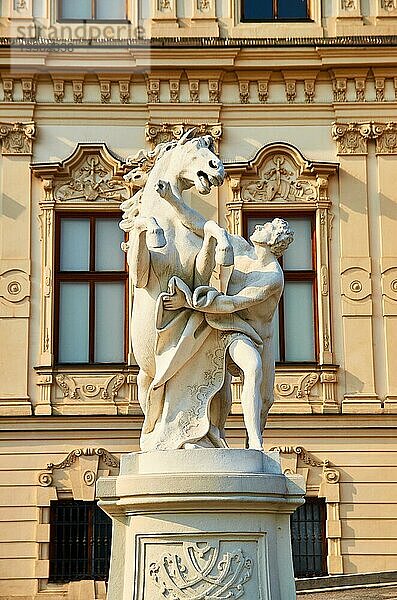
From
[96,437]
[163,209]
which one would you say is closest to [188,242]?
[163,209]

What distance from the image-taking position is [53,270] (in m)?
15.7

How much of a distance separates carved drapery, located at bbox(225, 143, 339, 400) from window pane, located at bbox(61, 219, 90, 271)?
6.60 feet

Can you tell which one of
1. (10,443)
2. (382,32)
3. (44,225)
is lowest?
(10,443)

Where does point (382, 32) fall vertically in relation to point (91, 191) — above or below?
above

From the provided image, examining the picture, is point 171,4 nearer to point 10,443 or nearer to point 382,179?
point 382,179

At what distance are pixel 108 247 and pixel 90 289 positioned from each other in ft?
2.12

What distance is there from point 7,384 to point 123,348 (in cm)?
163

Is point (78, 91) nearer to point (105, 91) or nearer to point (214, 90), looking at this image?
point (105, 91)

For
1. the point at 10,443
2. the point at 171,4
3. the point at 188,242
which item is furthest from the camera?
the point at 171,4

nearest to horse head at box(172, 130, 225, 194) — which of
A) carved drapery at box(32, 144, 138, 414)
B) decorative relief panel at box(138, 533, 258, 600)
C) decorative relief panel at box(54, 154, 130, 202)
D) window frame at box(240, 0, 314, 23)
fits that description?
decorative relief panel at box(138, 533, 258, 600)

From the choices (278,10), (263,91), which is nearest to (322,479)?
(263,91)

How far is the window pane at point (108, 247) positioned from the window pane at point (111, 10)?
3.00m

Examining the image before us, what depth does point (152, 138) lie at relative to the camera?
1602cm

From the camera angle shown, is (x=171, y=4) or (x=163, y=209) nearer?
(x=163, y=209)
